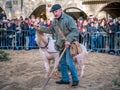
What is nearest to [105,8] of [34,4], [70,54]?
[34,4]

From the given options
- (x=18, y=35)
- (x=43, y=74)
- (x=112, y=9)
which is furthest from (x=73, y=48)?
(x=112, y=9)

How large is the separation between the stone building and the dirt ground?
10.4 m

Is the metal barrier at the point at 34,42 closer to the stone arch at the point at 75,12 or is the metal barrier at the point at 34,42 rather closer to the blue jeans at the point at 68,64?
the blue jeans at the point at 68,64

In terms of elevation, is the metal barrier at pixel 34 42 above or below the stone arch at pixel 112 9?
below

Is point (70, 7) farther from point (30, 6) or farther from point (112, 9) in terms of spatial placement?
point (30, 6)

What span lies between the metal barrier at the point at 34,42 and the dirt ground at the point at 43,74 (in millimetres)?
1676

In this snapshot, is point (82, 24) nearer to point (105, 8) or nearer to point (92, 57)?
point (92, 57)

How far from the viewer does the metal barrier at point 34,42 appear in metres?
13.3

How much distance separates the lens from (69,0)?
73.4ft

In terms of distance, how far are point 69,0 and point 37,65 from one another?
13053 mm

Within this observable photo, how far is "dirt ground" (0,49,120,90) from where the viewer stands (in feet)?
24.2

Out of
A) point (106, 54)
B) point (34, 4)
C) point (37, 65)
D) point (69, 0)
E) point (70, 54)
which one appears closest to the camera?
point (70, 54)

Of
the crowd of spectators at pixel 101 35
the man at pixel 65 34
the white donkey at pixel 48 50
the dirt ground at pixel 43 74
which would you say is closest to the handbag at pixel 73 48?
the man at pixel 65 34

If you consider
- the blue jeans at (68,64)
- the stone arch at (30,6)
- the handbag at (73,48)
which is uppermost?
the stone arch at (30,6)
